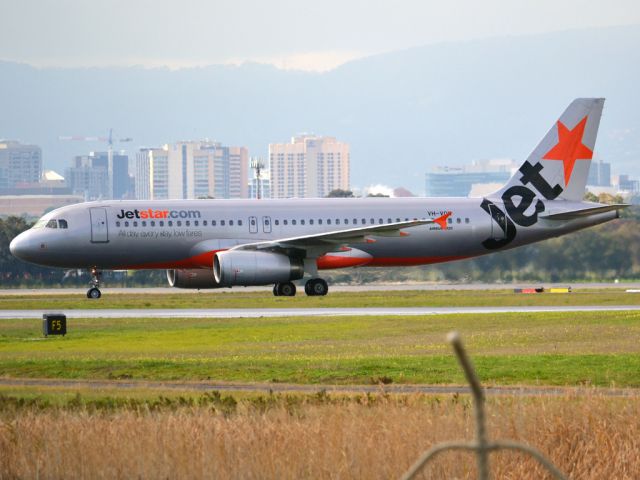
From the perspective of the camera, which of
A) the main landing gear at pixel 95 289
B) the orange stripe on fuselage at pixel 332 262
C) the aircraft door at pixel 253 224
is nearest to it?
the orange stripe on fuselage at pixel 332 262

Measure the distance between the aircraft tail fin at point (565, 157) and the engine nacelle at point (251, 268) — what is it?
32.5 feet

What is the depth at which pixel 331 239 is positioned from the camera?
169ft

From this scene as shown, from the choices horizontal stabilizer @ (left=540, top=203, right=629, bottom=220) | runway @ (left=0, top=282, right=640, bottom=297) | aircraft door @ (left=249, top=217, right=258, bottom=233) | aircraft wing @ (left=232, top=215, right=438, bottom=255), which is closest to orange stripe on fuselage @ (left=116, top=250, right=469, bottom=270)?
aircraft wing @ (left=232, top=215, right=438, bottom=255)

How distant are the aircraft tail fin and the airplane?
202mm

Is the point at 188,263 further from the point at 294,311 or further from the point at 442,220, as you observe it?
the point at 442,220

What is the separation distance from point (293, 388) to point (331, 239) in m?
26.8

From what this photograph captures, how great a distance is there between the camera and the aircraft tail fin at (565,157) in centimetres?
5662

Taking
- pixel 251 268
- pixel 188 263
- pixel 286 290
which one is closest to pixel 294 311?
pixel 251 268

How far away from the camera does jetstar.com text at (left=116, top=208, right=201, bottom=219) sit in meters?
53.3

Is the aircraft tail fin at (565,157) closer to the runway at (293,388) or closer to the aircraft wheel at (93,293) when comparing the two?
the aircraft wheel at (93,293)

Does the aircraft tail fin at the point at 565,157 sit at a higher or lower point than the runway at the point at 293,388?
higher

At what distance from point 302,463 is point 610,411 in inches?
186

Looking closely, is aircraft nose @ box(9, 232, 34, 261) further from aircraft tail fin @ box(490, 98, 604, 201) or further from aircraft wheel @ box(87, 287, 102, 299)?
aircraft tail fin @ box(490, 98, 604, 201)

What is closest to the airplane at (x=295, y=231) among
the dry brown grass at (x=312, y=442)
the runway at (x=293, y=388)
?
the runway at (x=293, y=388)
